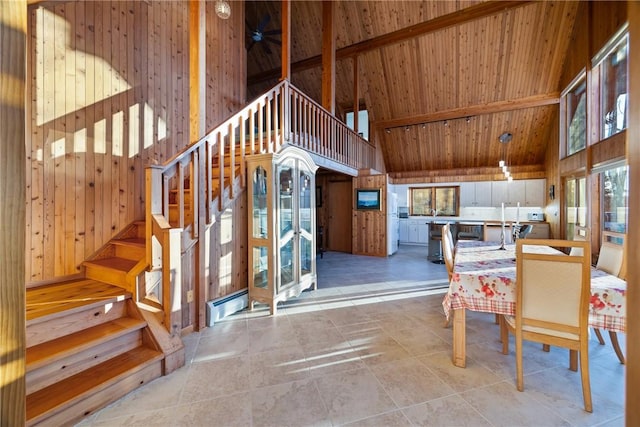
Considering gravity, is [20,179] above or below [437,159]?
below

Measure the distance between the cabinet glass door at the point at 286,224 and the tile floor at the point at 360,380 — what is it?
0.57m

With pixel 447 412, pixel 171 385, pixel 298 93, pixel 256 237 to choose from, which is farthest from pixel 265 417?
pixel 298 93

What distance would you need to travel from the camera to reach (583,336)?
1845 mm

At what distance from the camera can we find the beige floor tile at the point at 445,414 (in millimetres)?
1690

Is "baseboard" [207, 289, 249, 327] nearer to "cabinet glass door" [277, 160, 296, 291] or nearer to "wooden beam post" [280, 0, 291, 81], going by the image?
"cabinet glass door" [277, 160, 296, 291]

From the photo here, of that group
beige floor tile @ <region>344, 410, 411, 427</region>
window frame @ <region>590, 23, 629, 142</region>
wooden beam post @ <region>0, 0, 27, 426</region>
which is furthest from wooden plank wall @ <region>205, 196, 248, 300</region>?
window frame @ <region>590, 23, 629, 142</region>

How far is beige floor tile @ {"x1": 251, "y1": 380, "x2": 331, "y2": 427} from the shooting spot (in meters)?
1.71

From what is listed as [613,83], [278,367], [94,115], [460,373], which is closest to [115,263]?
[94,115]

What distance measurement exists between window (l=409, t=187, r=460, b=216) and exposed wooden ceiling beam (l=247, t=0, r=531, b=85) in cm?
478

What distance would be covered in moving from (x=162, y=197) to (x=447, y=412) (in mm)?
2722

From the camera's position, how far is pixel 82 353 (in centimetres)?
191

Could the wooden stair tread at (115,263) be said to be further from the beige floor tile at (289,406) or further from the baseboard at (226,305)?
the beige floor tile at (289,406)

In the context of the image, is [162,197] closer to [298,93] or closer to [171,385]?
[171,385]

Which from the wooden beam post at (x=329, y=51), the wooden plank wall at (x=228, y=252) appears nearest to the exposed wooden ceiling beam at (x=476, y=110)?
the wooden beam post at (x=329, y=51)
